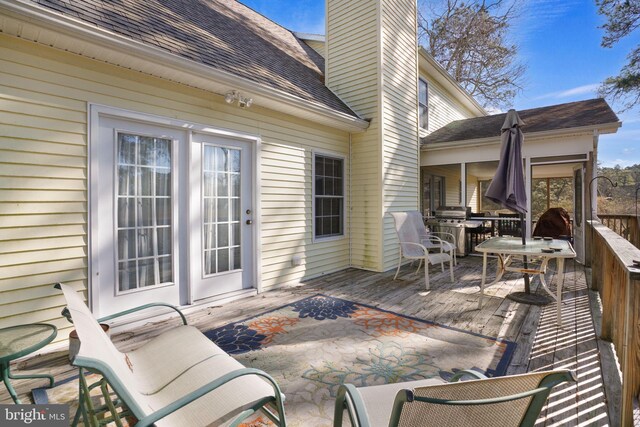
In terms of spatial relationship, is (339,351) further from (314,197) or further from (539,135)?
(539,135)

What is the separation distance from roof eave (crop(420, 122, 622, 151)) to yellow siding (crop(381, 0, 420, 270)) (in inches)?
26.8

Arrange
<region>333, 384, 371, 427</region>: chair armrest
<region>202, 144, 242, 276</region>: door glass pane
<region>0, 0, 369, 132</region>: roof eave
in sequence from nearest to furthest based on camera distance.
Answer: <region>333, 384, 371, 427</region>: chair armrest < <region>0, 0, 369, 132</region>: roof eave < <region>202, 144, 242, 276</region>: door glass pane

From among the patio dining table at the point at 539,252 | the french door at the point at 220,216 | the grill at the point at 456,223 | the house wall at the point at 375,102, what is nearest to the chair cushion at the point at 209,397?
the french door at the point at 220,216

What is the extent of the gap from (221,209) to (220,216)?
3.7 inches

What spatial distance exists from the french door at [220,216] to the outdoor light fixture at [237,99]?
509 mm

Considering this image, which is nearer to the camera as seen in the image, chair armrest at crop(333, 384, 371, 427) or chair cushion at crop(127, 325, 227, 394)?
chair armrest at crop(333, 384, 371, 427)

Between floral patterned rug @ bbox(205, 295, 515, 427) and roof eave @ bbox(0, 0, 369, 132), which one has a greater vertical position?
roof eave @ bbox(0, 0, 369, 132)

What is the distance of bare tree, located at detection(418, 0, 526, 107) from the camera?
12.4 m

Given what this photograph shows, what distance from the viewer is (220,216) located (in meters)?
4.16

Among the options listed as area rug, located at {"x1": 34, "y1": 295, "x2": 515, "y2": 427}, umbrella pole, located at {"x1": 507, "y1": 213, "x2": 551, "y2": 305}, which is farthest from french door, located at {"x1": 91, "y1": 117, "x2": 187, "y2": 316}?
umbrella pole, located at {"x1": 507, "y1": 213, "x2": 551, "y2": 305}

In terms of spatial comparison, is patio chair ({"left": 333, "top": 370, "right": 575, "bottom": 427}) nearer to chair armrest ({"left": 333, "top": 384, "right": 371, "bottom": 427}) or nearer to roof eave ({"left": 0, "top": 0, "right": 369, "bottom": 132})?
chair armrest ({"left": 333, "top": 384, "right": 371, "bottom": 427})

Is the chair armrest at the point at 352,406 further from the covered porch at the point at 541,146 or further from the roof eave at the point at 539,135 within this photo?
the roof eave at the point at 539,135

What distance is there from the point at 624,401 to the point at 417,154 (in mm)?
5903

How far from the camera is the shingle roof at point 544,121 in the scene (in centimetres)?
616
